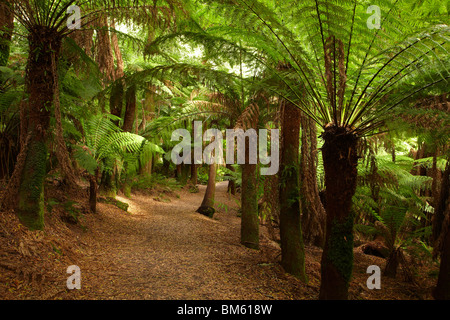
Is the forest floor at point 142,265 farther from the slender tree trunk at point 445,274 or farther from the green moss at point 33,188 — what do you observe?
the slender tree trunk at point 445,274

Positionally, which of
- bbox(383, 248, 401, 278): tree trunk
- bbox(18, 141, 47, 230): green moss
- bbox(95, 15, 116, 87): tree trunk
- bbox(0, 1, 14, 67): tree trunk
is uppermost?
bbox(95, 15, 116, 87): tree trunk

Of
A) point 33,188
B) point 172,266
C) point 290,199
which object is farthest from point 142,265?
point 290,199

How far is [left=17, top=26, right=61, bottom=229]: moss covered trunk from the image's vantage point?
109 inches

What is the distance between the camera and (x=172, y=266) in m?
3.04

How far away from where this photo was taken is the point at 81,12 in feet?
10.7

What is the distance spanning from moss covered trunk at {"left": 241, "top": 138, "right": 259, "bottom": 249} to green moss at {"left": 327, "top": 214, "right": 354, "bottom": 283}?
6.53 ft

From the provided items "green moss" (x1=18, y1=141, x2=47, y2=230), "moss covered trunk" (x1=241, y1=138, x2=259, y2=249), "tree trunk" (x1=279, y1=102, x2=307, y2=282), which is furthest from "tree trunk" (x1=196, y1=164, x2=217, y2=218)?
"green moss" (x1=18, y1=141, x2=47, y2=230)

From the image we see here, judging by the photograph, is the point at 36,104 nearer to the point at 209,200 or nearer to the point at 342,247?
the point at 342,247

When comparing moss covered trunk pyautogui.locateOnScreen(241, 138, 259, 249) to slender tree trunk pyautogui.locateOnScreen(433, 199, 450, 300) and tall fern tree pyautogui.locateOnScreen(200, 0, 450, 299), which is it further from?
slender tree trunk pyautogui.locateOnScreen(433, 199, 450, 300)

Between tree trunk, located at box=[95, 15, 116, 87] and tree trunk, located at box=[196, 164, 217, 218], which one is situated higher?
tree trunk, located at box=[95, 15, 116, 87]
